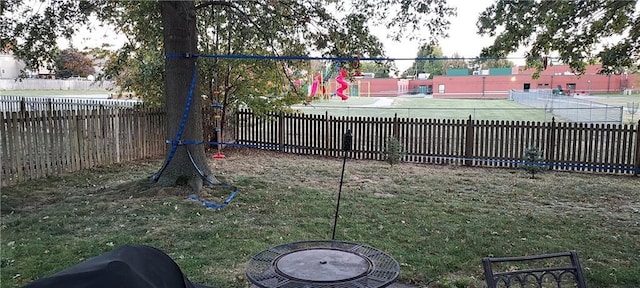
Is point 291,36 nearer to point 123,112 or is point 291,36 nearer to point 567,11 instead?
point 123,112

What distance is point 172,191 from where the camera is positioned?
7.48m

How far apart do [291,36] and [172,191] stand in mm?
4391

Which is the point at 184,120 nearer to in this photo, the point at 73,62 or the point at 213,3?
the point at 213,3

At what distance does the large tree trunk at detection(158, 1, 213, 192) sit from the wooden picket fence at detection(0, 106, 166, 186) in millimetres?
2708

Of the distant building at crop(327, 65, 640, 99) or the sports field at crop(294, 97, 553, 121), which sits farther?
the distant building at crop(327, 65, 640, 99)

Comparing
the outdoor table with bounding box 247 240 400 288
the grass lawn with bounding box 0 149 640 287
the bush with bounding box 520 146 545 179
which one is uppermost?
the outdoor table with bounding box 247 240 400 288

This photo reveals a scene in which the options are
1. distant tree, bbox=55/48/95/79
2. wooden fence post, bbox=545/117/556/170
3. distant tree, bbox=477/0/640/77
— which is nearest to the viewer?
distant tree, bbox=477/0/640/77

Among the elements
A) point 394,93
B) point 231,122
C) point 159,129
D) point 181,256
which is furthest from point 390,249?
point 394,93

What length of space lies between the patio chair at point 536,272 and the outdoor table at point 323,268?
0.66 m

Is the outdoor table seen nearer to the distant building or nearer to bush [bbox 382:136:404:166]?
bush [bbox 382:136:404:166]

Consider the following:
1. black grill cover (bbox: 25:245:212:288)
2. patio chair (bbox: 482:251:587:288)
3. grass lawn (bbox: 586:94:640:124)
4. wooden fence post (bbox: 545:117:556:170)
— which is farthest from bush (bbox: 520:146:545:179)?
grass lawn (bbox: 586:94:640:124)

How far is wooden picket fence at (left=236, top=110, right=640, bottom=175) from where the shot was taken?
10.2 meters

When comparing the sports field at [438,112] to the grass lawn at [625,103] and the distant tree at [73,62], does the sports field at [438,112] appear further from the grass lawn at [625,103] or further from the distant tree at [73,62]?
the distant tree at [73,62]

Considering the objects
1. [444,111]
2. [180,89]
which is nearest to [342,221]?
[180,89]
